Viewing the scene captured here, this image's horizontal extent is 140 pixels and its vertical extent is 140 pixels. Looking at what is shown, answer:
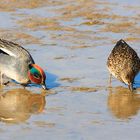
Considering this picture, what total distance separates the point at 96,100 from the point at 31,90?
1.12 meters

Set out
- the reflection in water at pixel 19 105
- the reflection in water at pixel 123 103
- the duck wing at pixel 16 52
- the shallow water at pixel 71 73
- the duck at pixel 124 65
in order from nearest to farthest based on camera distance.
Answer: the shallow water at pixel 71 73, the reflection in water at pixel 19 105, the reflection in water at pixel 123 103, the duck at pixel 124 65, the duck wing at pixel 16 52

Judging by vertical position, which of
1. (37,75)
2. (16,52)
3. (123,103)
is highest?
(16,52)

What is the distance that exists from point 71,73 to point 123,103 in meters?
1.48

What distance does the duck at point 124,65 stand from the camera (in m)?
9.82

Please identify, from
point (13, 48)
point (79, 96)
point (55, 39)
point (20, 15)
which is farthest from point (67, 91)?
point (20, 15)

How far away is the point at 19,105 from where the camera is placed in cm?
909

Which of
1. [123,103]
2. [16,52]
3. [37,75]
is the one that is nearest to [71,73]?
[37,75]

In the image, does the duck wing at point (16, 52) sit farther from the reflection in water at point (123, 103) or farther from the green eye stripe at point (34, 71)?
the reflection in water at point (123, 103)

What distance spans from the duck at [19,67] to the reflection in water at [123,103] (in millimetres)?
1082

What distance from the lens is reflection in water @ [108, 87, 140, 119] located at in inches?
340

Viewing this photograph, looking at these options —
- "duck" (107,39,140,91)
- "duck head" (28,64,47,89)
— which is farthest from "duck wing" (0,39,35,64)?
"duck" (107,39,140,91)

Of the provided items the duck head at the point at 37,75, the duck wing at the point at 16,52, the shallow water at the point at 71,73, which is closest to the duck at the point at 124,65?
the shallow water at the point at 71,73

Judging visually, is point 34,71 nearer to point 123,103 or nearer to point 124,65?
point 124,65

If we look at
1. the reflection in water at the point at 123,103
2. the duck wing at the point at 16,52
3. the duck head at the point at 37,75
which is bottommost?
the reflection in water at the point at 123,103
